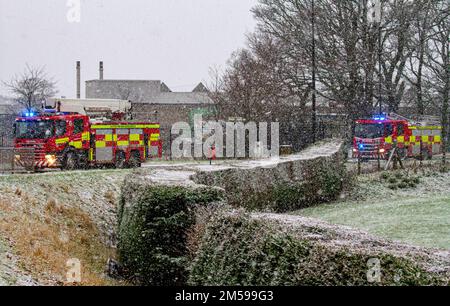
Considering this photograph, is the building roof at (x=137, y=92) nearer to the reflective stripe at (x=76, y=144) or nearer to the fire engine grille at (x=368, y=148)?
the fire engine grille at (x=368, y=148)

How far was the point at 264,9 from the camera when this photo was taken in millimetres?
44531

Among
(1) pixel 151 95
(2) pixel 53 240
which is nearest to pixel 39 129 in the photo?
(2) pixel 53 240

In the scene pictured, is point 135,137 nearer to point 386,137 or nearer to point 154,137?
point 154,137

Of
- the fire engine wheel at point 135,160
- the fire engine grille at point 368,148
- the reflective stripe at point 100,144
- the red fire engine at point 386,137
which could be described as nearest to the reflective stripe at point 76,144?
the reflective stripe at point 100,144

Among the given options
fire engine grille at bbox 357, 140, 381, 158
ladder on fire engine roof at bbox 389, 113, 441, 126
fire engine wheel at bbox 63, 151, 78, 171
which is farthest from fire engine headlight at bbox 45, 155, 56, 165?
ladder on fire engine roof at bbox 389, 113, 441, 126

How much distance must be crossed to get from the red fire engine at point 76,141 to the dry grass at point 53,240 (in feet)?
31.8

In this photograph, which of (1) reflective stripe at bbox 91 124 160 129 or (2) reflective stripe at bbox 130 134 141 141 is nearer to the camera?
(1) reflective stripe at bbox 91 124 160 129

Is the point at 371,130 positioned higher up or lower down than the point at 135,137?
higher up

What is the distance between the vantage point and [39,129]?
2655 centimetres

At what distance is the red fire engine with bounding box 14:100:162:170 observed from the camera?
85.9ft

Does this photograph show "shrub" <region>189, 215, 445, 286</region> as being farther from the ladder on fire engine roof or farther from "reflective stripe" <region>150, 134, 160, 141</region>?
the ladder on fire engine roof

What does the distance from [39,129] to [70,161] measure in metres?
1.65

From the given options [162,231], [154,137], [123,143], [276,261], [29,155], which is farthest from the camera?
[154,137]
